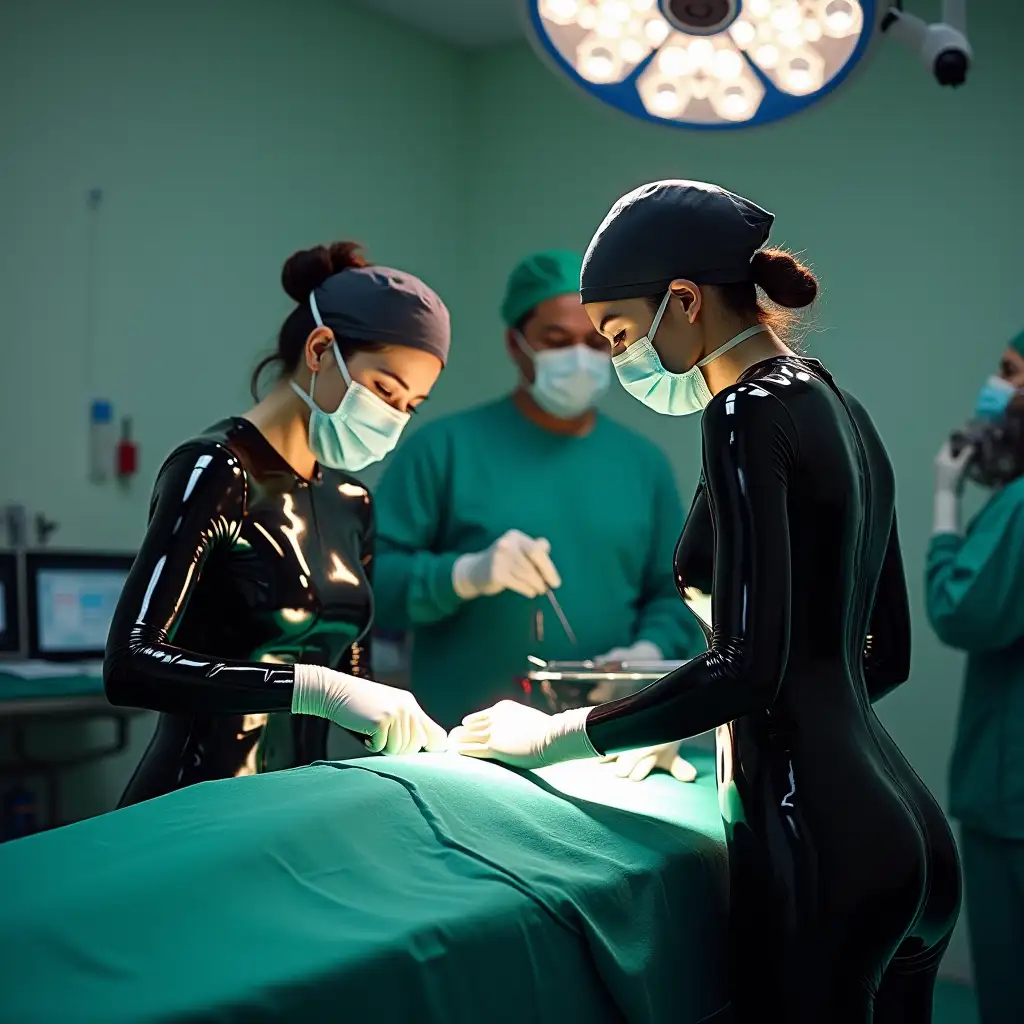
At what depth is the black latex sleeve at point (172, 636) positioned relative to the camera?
144cm

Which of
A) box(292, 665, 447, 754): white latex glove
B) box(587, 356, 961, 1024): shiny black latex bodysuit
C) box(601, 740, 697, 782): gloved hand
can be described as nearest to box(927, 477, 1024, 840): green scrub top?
box(601, 740, 697, 782): gloved hand

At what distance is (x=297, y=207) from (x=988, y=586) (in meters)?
2.61

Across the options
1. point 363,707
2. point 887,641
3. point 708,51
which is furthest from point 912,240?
point 363,707

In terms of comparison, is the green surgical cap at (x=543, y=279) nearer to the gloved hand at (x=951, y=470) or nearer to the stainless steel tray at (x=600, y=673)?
the stainless steel tray at (x=600, y=673)

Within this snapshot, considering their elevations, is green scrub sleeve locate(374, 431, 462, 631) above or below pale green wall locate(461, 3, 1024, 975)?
below

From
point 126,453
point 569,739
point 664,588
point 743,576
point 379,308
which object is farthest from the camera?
point 126,453

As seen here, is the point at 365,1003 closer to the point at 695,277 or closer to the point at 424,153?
the point at 695,277

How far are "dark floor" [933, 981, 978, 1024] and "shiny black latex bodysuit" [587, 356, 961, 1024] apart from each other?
2213 mm

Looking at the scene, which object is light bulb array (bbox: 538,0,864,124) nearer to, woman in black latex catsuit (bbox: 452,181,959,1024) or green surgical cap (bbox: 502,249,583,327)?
woman in black latex catsuit (bbox: 452,181,959,1024)

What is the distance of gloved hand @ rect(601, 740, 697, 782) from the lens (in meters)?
1.62

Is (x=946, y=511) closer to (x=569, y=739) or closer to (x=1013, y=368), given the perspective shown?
(x=1013, y=368)

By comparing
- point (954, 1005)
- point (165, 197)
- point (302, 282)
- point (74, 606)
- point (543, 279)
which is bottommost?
point (954, 1005)

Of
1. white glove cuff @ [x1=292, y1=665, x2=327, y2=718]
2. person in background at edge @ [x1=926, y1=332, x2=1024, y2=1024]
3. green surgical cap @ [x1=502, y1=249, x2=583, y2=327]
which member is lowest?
person in background at edge @ [x1=926, y1=332, x2=1024, y2=1024]

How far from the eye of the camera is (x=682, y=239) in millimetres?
1347
